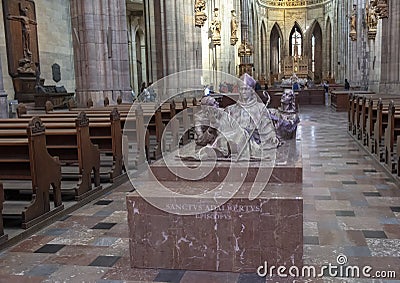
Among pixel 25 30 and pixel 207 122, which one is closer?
pixel 207 122

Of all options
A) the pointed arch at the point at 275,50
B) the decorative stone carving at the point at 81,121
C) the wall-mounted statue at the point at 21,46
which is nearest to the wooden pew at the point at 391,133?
the decorative stone carving at the point at 81,121

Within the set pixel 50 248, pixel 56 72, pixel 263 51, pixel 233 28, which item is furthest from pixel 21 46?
pixel 263 51

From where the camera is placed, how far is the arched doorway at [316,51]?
41.7 meters

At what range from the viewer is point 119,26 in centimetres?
1184

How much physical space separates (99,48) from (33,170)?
292 inches

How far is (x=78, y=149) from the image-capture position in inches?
223

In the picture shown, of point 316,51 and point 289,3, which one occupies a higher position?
point 289,3

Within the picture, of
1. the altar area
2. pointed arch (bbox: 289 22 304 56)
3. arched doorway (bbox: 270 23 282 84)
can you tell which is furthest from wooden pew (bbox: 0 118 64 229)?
pointed arch (bbox: 289 22 304 56)

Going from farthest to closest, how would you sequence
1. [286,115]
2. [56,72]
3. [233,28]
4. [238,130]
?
[233,28]
[56,72]
[286,115]
[238,130]

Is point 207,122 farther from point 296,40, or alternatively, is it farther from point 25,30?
point 296,40

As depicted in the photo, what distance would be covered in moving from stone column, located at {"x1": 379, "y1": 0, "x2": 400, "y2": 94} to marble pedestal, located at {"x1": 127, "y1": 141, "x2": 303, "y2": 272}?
45.0 ft

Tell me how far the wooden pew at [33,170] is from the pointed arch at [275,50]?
3906cm

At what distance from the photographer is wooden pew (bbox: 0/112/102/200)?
561 cm

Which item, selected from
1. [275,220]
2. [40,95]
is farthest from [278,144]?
[40,95]
